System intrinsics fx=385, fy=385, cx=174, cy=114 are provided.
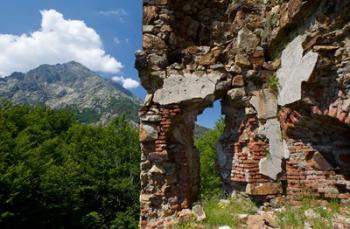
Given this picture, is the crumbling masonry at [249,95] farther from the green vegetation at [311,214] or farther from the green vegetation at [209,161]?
the green vegetation at [209,161]

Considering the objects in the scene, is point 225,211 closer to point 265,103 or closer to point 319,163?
point 319,163

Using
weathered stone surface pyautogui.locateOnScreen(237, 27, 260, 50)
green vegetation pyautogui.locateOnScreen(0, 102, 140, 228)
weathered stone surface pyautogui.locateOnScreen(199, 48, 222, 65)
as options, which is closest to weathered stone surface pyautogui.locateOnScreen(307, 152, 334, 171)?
weathered stone surface pyautogui.locateOnScreen(237, 27, 260, 50)

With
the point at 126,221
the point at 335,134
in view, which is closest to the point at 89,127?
the point at 126,221

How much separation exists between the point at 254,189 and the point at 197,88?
199cm

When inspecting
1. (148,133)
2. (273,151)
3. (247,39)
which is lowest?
(273,151)

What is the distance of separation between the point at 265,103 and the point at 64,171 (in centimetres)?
1245

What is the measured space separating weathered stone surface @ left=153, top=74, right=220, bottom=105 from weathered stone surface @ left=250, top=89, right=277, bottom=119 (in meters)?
0.77

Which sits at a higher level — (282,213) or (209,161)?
(209,161)

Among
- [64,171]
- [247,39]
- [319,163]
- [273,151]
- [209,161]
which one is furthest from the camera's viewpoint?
[209,161]

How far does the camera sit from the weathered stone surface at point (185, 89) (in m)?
6.80

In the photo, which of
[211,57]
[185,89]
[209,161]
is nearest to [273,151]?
[185,89]

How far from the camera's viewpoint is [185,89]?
6883mm

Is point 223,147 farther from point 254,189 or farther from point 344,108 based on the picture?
point 344,108

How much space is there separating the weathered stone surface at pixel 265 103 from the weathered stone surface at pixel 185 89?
2.53 feet
